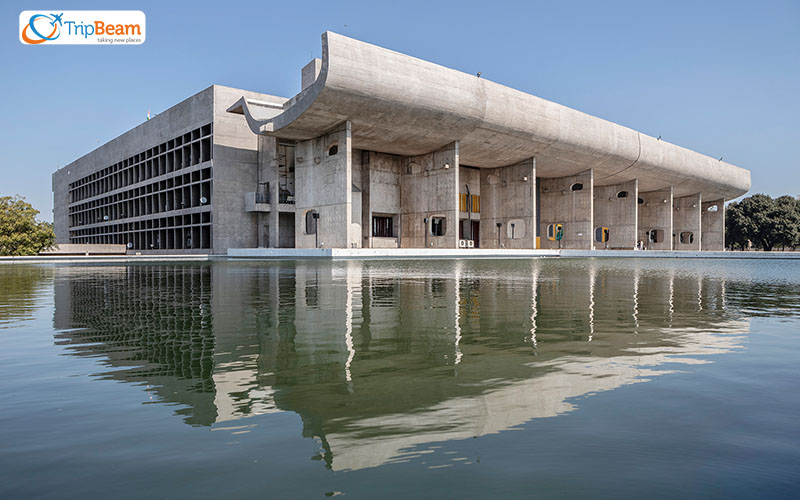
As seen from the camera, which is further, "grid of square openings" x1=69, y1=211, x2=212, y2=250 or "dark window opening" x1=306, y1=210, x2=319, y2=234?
"grid of square openings" x1=69, y1=211, x2=212, y2=250

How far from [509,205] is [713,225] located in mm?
43897

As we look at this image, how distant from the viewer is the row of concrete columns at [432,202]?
36.3 metres

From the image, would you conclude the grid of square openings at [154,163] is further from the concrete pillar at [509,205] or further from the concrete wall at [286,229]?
the concrete pillar at [509,205]

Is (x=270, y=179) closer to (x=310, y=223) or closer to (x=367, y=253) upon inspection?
(x=310, y=223)

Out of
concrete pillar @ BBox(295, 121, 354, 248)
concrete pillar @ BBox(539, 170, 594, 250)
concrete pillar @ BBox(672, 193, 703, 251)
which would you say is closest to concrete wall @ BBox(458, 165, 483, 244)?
concrete pillar @ BBox(539, 170, 594, 250)

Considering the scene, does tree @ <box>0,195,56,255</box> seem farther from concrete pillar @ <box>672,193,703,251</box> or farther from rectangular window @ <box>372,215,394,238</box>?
concrete pillar @ <box>672,193,703,251</box>

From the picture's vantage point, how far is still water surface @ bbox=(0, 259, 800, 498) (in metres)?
2.22

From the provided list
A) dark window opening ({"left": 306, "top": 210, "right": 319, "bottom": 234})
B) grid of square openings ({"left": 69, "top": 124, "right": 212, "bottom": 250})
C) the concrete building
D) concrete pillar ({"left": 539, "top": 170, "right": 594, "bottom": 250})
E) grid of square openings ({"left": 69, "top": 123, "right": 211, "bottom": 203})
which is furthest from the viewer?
concrete pillar ({"left": 539, "top": 170, "right": 594, "bottom": 250})

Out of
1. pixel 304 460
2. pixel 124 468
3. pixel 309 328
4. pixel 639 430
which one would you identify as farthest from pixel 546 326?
pixel 124 468

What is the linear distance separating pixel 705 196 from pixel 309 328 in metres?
76.6

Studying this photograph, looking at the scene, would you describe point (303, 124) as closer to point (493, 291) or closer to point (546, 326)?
point (493, 291)

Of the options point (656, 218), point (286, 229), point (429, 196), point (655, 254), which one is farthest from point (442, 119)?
point (656, 218)

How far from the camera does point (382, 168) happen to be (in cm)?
4366

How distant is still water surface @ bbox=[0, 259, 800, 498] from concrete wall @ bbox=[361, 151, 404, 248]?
36748mm
